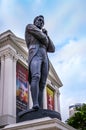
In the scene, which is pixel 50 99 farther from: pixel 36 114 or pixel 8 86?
pixel 36 114

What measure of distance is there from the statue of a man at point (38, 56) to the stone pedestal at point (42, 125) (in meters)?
0.64

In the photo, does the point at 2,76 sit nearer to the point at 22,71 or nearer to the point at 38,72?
the point at 22,71

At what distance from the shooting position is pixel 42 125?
16.4 ft

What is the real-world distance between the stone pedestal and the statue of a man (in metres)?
0.64

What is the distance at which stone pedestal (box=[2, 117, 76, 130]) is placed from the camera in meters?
4.88

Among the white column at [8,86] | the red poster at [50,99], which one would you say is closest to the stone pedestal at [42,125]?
the white column at [8,86]

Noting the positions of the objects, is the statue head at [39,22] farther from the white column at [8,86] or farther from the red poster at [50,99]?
the red poster at [50,99]

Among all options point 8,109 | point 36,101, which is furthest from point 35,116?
point 8,109

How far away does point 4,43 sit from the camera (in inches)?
1249

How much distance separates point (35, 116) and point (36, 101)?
399mm

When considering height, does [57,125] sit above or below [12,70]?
below

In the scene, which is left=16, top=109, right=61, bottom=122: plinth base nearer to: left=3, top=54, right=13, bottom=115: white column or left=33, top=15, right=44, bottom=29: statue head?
left=33, top=15, right=44, bottom=29: statue head

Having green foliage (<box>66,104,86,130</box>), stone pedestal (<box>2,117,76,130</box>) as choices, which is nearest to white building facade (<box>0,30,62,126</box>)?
green foliage (<box>66,104,86,130</box>)

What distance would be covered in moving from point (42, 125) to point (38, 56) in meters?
1.59
